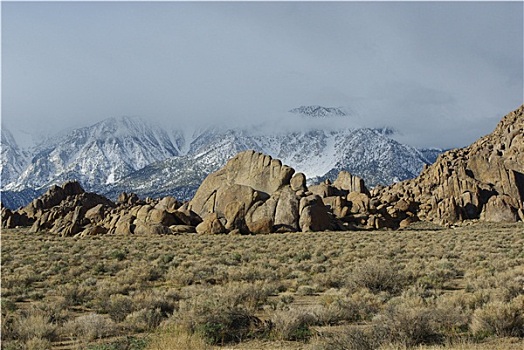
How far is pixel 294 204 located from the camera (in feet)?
174

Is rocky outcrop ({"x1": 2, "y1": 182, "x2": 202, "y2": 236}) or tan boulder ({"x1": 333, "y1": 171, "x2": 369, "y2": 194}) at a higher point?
tan boulder ({"x1": 333, "y1": 171, "x2": 369, "y2": 194})

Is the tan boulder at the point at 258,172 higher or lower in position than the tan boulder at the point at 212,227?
higher

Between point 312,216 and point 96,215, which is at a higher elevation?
point 96,215

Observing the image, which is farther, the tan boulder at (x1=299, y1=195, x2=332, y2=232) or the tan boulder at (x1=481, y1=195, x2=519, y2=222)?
the tan boulder at (x1=481, y1=195, x2=519, y2=222)

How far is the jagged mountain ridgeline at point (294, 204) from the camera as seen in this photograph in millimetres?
51594

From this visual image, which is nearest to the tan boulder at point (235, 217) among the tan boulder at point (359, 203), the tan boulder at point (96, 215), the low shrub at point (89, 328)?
the tan boulder at point (359, 203)

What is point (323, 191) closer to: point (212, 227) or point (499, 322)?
point (212, 227)

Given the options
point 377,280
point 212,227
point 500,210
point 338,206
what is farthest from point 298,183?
Answer: point 377,280

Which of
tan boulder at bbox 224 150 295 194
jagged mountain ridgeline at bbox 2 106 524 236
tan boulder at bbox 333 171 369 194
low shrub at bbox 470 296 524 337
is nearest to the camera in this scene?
low shrub at bbox 470 296 524 337

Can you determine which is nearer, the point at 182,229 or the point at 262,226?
the point at 262,226

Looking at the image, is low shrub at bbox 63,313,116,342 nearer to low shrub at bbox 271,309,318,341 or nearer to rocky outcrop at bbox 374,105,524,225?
low shrub at bbox 271,309,318,341

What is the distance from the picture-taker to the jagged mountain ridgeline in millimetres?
51594

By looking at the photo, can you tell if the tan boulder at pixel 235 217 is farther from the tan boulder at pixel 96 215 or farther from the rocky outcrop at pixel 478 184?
the rocky outcrop at pixel 478 184

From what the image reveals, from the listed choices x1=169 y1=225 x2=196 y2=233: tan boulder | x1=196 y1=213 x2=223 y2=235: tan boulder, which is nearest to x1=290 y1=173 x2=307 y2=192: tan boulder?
x1=196 y1=213 x2=223 y2=235: tan boulder
